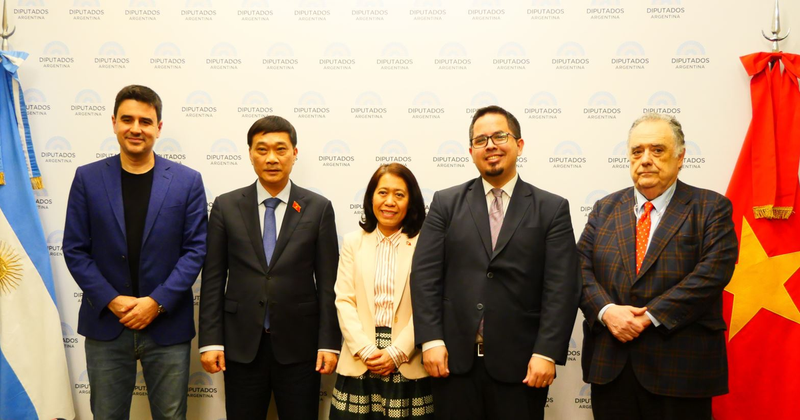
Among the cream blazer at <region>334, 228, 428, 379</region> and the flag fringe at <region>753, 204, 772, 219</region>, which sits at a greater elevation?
the flag fringe at <region>753, 204, 772, 219</region>

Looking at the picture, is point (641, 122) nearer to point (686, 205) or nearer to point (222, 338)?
point (686, 205)

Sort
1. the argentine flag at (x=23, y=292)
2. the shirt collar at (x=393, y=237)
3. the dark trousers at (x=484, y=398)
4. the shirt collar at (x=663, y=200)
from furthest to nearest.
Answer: the argentine flag at (x=23, y=292) < the shirt collar at (x=393, y=237) < the shirt collar at (x=663, y=200) < the dark trousers at (x=484, y=398)

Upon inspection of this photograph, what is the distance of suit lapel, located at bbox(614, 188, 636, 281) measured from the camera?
2.46 m

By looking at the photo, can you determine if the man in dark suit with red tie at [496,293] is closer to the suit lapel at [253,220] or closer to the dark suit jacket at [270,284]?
the dark suit jacket at [270,284]

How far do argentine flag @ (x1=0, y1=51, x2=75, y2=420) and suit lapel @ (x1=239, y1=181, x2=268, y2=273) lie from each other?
4.72 ft

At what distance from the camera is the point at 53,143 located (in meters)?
3.46

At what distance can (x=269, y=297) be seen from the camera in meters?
2.69

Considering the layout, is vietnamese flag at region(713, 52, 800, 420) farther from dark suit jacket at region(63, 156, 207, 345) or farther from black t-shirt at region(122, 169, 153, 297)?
black t-shirt at region(122, 169, 153, 297)

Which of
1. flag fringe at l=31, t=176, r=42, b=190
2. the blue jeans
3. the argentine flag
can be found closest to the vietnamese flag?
the blue jeans

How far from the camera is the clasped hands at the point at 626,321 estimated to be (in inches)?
92.7

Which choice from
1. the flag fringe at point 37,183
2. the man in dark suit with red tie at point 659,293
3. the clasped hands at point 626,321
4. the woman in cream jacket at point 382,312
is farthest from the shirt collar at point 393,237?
the flag fringe at point 37,183

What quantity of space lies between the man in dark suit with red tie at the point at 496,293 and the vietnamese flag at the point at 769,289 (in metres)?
1.32

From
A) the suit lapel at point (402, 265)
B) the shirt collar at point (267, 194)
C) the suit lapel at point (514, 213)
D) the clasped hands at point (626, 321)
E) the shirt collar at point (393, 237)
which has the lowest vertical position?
the clasped hands at point (626, 321)

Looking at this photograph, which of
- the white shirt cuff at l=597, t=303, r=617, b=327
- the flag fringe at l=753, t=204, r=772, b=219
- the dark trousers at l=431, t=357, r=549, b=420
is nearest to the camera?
the dark trousers at l=431, t=357, r=549, b=420
